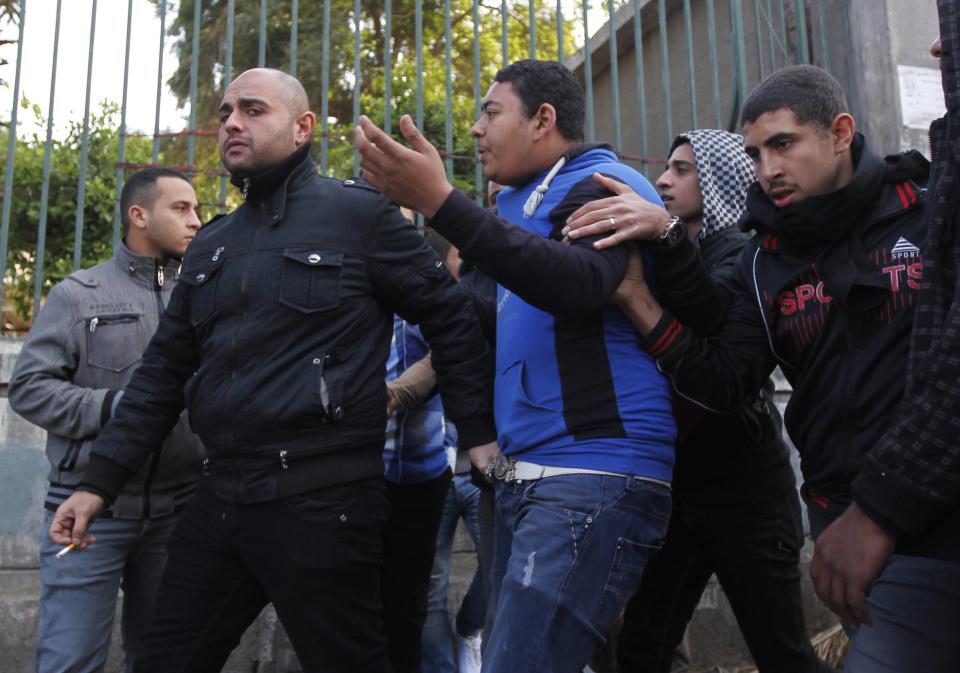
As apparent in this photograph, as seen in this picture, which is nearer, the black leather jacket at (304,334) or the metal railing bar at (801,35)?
the black leather jacket at (304,334)

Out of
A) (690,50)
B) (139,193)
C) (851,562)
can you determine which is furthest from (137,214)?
(690,50)

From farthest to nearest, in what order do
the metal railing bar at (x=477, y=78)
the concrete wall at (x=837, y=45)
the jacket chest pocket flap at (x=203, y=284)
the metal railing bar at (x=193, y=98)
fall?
the concrete wall at (x=837, y=45), the metal railing bar at (x=477, y=78), the metal railing bar at (x=193, y=98), the jacket chest pocket flap at (x=203, y=284)

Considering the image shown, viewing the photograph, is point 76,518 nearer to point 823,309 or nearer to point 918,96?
point 823,309

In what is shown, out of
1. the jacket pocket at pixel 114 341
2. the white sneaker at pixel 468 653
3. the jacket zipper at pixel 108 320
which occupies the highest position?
the jacket zipper at pixel 108 320

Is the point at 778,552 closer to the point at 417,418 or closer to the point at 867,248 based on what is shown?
the point at 867,248

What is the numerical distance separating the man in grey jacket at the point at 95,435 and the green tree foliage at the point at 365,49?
4997 mm

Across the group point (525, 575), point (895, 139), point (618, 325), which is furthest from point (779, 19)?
point (525, 575)

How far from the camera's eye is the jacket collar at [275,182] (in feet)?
9.20

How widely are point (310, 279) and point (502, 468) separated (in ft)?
2.44

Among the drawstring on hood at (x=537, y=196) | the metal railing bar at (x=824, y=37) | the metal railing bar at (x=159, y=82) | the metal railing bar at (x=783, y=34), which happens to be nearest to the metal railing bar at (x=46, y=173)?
the metal railing bar at (x=159, y=82)

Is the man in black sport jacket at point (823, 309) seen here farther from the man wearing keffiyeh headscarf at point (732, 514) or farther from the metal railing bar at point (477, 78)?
the metal railing bar at point (477, 78)

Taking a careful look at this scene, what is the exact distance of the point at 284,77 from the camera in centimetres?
309

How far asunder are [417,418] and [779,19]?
3.74 meters

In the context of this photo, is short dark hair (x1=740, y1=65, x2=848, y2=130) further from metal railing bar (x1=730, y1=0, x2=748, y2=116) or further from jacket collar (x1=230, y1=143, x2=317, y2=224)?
metal railing bar (x1=730, y1=0, x2=748, y2=116)
